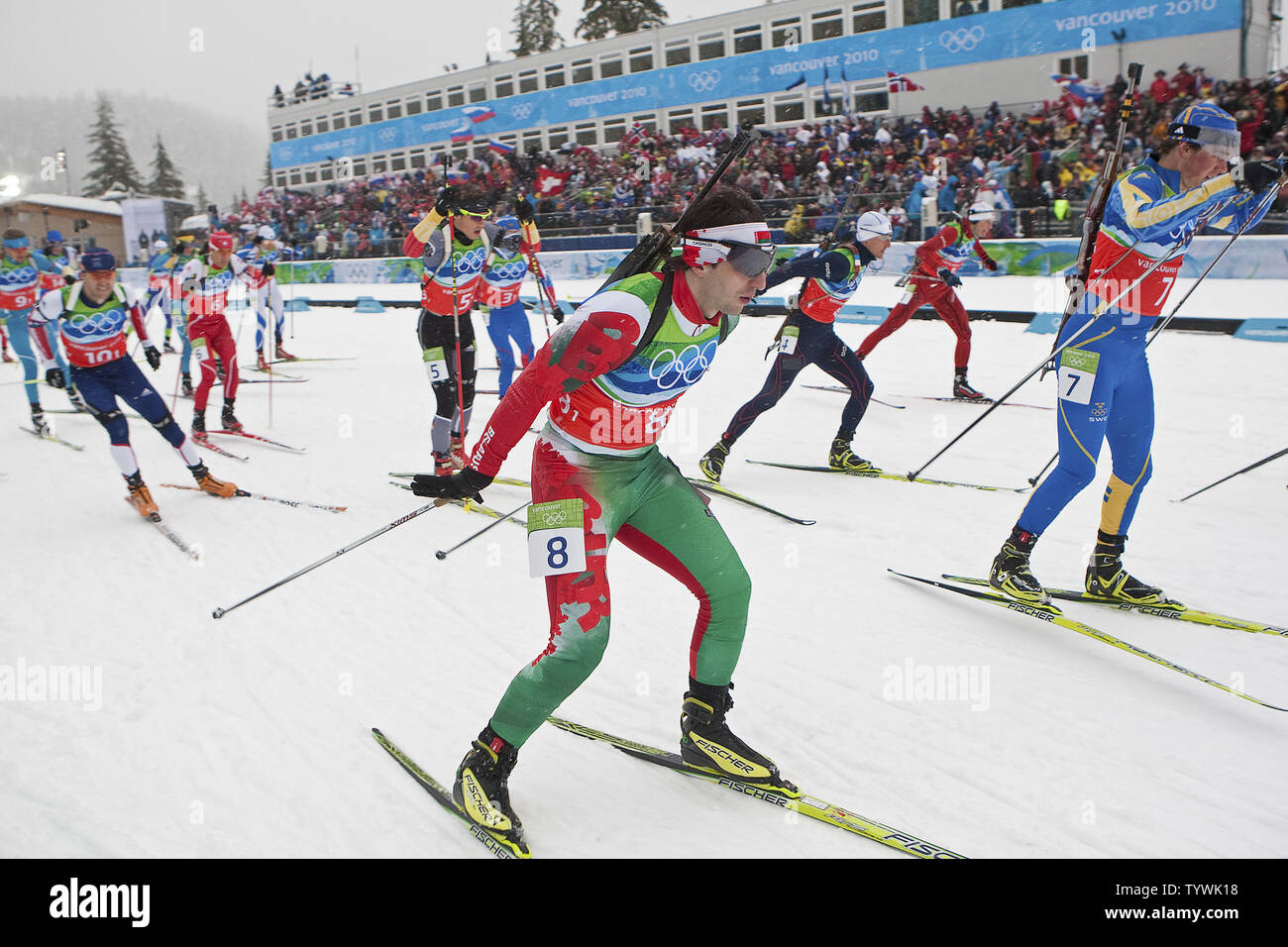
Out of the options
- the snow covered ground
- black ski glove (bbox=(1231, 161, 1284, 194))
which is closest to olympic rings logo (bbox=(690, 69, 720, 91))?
the snow covered ground

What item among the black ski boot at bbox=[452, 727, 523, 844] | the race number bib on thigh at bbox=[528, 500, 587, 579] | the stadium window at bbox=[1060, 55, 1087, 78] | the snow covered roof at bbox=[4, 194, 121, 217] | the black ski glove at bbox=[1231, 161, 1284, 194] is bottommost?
the black ski boot at bbox=[452, 727, 523, 844]

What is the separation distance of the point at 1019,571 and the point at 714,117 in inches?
1210

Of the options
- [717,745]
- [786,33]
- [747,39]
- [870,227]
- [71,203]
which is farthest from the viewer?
[71,203]

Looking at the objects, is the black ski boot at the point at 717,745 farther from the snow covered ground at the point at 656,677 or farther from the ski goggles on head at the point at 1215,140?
the ski goggles on head at the point at 1215,140

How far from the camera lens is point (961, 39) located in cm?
2562

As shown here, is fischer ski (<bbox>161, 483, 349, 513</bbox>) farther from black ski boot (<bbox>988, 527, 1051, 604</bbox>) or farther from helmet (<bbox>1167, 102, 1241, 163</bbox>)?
helmet (<bbox>1167, 102, 1241, 163</bbox>)

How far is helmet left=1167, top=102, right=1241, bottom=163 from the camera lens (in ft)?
12.4

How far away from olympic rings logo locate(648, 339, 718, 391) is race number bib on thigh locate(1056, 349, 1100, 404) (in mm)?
2260

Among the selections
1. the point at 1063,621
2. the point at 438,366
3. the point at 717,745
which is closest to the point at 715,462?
the point at 438,366

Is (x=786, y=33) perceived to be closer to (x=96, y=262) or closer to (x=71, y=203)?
(x=96, y=262)

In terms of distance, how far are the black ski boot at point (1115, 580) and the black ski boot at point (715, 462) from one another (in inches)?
118

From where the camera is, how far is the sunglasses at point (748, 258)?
2693 mm
